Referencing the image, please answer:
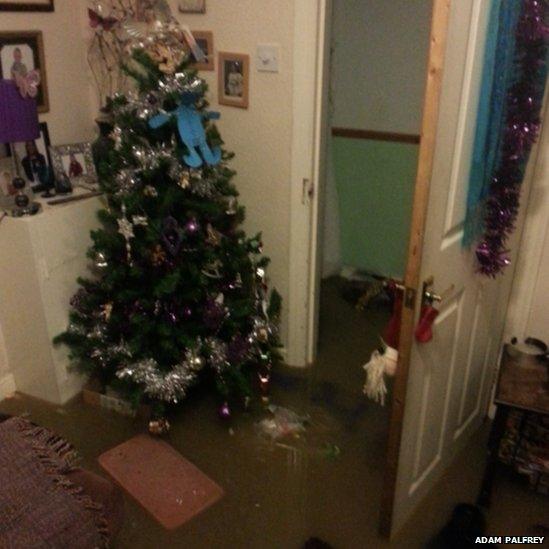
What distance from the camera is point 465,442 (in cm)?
222

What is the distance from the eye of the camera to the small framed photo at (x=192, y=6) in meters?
2.33

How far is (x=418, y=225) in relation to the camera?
1.37 meters

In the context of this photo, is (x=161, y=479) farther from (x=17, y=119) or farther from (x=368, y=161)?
(x=368, y=161)

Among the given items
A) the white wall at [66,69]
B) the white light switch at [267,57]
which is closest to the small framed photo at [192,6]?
the white light switch at [267,57]

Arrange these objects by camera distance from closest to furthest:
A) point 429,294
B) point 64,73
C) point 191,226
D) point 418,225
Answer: point 418,225 → point 429,294 → point 191,226 → point 64,73

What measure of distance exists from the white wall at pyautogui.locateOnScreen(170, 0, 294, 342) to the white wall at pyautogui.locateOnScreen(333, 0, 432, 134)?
120cm

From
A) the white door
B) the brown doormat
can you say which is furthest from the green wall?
the brown doormat

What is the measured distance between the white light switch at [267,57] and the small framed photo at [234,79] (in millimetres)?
59

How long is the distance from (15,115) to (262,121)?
97cm

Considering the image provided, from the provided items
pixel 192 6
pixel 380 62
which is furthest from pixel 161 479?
pixel 380 62

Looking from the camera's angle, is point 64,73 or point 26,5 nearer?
point 26,5

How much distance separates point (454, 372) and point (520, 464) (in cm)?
45

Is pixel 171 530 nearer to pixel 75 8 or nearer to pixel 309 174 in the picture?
pixel 309 174

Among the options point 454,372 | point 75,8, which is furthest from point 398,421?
point 75,8
